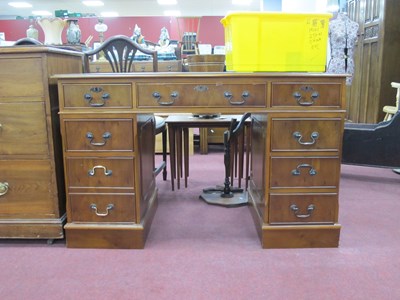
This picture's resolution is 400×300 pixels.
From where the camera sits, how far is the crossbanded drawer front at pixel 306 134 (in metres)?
1.82

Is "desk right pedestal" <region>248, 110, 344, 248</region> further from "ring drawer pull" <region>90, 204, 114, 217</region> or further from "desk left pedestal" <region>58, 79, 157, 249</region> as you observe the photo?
"ring drawer pull" <region>90, 204, 114, 217</region>

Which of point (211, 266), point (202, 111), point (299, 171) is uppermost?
point (202, 111)

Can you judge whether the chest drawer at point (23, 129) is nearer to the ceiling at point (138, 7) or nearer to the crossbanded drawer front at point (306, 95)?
the crossbanded drawer front at point (306, 95)

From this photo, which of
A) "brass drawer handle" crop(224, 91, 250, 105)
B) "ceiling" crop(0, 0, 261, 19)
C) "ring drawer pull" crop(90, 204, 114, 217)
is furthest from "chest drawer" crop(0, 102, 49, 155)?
"ceiling" crop(0, 0, 261, 19)

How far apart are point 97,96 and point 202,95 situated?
494 mm

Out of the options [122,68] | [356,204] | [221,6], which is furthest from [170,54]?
[221,6]

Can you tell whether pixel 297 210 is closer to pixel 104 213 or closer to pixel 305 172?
pixel 305 172

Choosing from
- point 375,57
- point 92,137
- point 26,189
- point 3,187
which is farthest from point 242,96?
point 375,57

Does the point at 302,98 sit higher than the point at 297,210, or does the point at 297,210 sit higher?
the point at 302,98

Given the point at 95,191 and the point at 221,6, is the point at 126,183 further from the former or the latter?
the point at 221,6

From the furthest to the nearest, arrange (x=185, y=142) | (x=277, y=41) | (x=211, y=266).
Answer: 1. (x=185, y=142)
2. (x=277, y=41)
3. (x=211, y=266)

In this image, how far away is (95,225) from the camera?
6.29ft

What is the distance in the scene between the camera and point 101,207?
1.92 meters

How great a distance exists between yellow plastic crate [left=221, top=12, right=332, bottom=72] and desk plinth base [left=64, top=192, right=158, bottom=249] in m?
0.96
